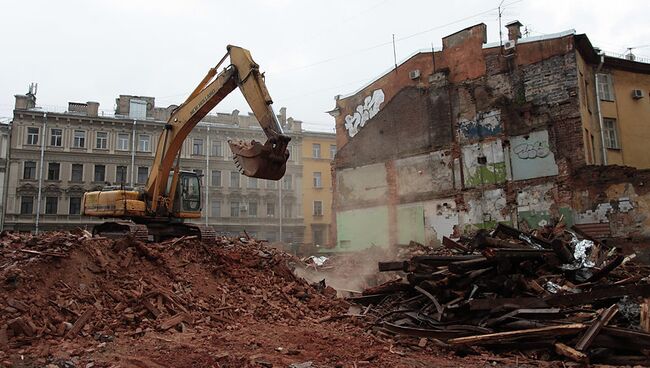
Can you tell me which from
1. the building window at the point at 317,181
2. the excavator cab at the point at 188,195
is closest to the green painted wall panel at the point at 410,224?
the excavator cab at the point at 188,195

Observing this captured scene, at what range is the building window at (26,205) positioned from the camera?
38.0 metres

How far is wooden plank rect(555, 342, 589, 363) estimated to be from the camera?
235 inches

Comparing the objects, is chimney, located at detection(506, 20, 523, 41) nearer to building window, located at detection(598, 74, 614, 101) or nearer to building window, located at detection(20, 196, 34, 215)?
building window, located at detection(598, 74, 614, 101)

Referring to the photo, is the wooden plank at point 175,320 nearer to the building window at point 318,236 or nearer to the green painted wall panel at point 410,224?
the green painted wall panel at point 410,224

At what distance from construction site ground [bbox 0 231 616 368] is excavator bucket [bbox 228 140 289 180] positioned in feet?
7.86

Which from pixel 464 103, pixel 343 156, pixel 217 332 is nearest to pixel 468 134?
pixel 464 103

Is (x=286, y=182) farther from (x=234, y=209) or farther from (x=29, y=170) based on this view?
(x=29, y=170)

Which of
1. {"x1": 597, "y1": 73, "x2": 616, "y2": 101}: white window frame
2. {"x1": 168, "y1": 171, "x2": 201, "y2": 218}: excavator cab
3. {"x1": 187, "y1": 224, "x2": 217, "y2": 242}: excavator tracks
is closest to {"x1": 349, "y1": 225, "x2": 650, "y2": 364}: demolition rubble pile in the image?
{"x1": 187, "y1": 224, "x2": 217, "y2": 242}: excavator tracks

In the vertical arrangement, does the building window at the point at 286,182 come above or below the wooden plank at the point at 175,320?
above

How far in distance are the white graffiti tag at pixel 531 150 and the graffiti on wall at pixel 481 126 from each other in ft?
3.79

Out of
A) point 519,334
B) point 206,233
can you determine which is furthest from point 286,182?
point 519,334

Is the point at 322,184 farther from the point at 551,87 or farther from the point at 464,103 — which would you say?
the point at 551,87

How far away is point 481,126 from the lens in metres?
20.2

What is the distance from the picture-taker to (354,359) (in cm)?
637
